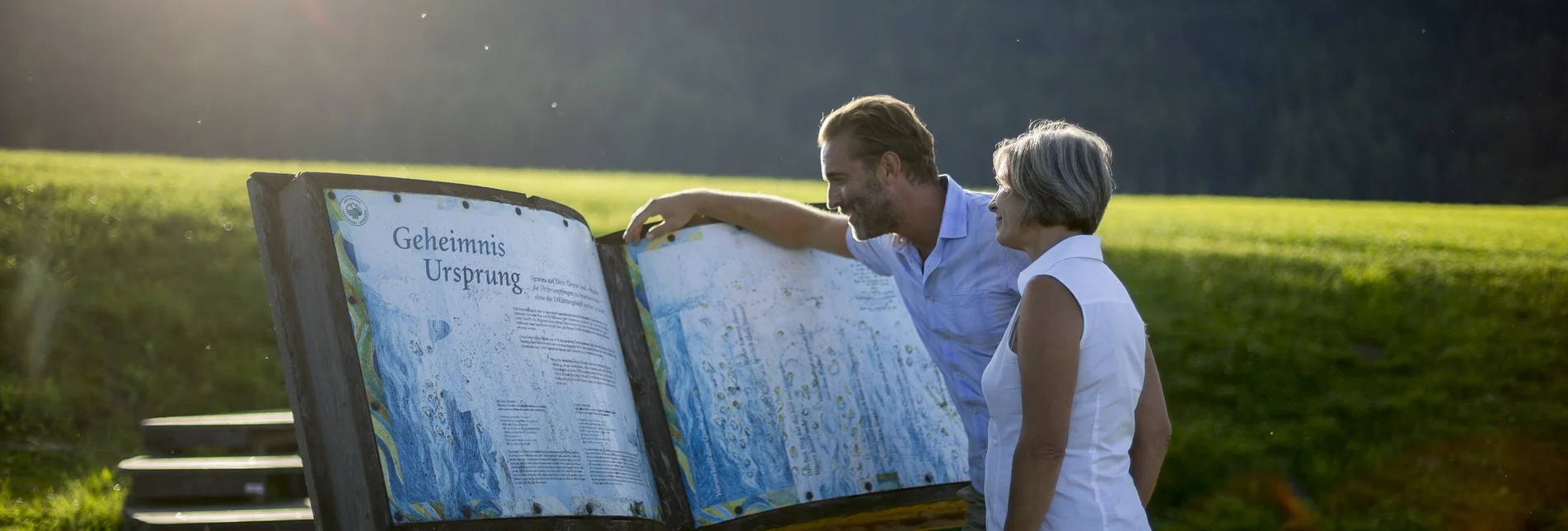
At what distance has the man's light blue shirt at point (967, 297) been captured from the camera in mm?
3715

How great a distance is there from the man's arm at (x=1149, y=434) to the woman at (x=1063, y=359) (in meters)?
0.36

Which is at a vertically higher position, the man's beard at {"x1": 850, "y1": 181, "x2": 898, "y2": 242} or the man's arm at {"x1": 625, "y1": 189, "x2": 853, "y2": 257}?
the man's arm at {"x1": 625, "y1": 189, "x2": 853, "y2": 257}

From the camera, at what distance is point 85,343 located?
802 centimetres

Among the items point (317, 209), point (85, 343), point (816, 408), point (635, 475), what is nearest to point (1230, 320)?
point (816, 408)

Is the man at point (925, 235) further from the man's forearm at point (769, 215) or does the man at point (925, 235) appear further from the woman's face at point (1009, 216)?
the woman's face at point (1009, 216)

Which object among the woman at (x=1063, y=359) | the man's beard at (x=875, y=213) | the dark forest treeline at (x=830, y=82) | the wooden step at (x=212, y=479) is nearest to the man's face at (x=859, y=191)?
the man's beard at (x=875, y=213)

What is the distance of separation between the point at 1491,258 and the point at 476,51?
2953 inches

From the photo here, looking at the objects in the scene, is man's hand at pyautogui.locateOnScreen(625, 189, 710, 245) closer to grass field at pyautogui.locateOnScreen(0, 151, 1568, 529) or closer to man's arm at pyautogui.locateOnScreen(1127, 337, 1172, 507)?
man's arm at pyautogui.locateOnScreen(1127, 337, 1172, 507)

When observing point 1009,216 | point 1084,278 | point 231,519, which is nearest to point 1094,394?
point 1084,278

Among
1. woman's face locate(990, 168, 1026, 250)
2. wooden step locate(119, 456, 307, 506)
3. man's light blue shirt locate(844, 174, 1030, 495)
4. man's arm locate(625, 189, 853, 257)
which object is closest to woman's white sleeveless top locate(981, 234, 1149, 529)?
woman's face locate(990, 168, 1026, 250)

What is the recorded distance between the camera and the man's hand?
4184 mm

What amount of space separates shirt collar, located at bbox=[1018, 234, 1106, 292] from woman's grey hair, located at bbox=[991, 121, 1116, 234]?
64 millimetres

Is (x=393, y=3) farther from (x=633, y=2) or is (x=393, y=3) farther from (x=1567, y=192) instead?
(x=1567, y=192)

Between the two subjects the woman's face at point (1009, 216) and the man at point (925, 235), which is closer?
the woman's face at point (1009, 216)
